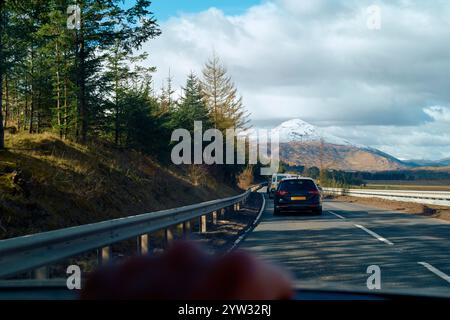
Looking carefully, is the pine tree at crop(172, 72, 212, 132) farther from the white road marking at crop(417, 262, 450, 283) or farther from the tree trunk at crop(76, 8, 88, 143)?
the white road marking at crop(417, 262, 450, 283)

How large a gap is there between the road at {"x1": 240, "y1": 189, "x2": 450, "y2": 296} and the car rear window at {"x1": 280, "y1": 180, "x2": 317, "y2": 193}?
5.31m

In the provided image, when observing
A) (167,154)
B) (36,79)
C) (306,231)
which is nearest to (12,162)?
(306,231)

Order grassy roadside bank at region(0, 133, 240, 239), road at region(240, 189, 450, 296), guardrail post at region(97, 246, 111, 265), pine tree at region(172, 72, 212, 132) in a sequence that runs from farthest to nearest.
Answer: pine tree at region(172, 72, 212, 132)
grassy roadside bank at region(0, 133, 240, 239)
road at region(240, 189, 450, 296)
guardrail post at region(97, 246, 111, 265)

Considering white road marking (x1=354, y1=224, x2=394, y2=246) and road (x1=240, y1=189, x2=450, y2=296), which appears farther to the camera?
white road marking (x1=354, y1=224, x2=394, y2=246)

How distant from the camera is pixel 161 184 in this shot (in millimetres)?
24344

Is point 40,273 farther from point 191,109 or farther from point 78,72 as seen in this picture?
point 191,109

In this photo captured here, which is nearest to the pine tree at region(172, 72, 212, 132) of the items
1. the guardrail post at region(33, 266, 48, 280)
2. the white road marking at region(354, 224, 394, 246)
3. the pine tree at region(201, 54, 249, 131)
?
the pine tree at region(201, 54, 249, 131)

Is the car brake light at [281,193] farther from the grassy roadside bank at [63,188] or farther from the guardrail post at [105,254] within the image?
the guardrail post at [105,254]

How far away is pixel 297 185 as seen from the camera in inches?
875

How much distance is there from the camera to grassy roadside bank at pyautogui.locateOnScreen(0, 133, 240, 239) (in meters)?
10.4

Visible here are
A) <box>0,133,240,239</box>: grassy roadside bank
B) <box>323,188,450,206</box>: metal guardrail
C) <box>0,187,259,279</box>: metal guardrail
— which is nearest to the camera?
<box>0,187,259,279</box>: metal guardrail

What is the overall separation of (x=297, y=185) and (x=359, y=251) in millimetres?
11788

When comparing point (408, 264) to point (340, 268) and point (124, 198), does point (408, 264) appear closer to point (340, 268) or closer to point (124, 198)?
point (340, 268)
